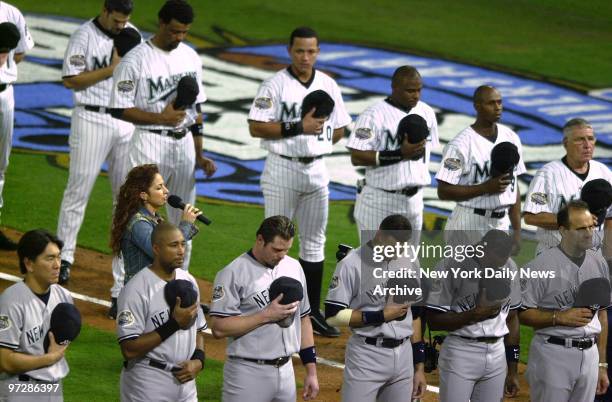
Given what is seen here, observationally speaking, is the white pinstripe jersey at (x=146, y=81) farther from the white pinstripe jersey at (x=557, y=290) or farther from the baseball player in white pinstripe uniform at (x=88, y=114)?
the white pinstripe jersey at (x=557, y=290)

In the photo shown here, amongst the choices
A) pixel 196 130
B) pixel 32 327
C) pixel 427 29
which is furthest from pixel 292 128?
pixel 427 29

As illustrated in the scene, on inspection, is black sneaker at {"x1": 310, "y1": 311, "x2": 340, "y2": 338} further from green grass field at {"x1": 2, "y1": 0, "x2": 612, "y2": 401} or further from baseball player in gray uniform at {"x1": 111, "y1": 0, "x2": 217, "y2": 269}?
green grass field at {"x1": 2, "y1": 0, "x2": 612, "y2": 401}

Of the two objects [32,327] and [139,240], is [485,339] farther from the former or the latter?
[32,327]

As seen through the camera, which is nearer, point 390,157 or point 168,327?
point 168,327

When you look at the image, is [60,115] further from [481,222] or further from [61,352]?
[61,352]

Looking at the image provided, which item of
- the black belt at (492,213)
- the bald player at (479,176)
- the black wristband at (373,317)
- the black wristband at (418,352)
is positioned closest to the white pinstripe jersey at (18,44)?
the bald player at (479,176)

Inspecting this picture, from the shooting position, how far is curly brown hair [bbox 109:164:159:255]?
28.2ft

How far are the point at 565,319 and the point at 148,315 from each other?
103 inches

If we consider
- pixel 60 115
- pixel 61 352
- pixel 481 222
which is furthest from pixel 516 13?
pixel 61 352

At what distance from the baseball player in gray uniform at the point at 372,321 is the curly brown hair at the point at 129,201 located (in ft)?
4.63

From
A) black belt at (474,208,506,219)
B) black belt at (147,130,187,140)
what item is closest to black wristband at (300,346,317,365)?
black belt at (474,208,506,219)

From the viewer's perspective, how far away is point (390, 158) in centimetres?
1005

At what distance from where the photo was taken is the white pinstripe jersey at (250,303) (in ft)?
25.2

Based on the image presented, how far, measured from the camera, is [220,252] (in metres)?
12.6
